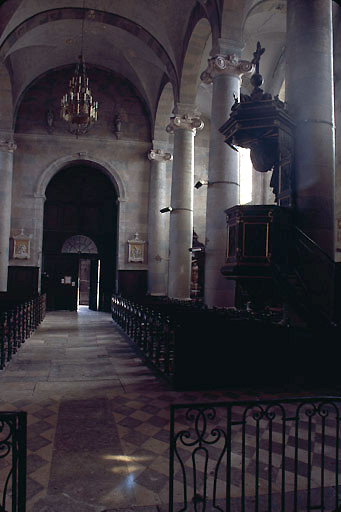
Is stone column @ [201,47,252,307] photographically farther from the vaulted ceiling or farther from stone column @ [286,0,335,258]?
stone column @ [286,0,335,258]

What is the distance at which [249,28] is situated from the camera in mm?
13508

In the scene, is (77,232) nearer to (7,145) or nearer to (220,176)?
(7,145)

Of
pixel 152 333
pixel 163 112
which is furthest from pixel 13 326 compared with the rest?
pixel 163 112

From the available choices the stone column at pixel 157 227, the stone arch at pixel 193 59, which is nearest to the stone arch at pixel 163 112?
the stone column at pixel 157 227

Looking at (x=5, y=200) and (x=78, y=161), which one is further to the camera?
(x=78, y=161)

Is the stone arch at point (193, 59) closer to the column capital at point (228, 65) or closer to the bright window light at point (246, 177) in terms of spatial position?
the column capital at point (228, 65)

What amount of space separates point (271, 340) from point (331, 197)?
216cm

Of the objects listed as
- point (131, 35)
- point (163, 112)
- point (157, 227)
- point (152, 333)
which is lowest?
point (152, 333)

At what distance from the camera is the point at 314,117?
19.6 feet

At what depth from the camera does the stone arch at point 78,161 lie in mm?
17359

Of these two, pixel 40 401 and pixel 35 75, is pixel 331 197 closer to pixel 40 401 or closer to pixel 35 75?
pixel 40 401

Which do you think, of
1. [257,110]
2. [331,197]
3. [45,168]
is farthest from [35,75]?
[331,197]

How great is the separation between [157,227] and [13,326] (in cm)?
1076

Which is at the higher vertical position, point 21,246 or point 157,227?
point 157,227
